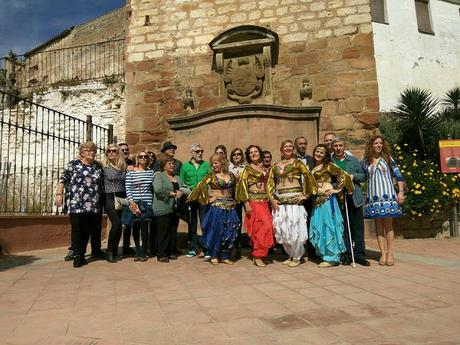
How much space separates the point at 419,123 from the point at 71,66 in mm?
13138

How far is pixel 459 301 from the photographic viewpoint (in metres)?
3.16

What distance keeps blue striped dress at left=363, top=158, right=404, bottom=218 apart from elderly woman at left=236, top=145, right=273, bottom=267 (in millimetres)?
1285

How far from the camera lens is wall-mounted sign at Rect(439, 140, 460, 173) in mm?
7586

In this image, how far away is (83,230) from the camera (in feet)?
17.2

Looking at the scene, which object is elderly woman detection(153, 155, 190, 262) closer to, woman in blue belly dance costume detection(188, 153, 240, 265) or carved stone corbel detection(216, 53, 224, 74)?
woman in blue belly dance costume detection(188, 153, 240, 265)

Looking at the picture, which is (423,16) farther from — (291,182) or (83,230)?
(83,230)

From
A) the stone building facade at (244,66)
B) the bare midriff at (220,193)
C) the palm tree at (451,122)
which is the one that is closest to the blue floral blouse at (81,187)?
the bare midriff at (220,193)

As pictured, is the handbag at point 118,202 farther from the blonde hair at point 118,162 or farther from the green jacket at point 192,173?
the green jacket at point 192,173

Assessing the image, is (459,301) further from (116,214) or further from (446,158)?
(446,158)

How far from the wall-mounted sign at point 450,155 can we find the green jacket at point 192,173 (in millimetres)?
4809

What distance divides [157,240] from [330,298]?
2.82 metres

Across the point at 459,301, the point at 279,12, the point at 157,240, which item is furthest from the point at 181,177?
the point at 279,12

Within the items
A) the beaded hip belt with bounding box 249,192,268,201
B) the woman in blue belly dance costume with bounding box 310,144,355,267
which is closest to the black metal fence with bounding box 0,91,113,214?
the beaded hip belt with bounding box 249,192,268,201

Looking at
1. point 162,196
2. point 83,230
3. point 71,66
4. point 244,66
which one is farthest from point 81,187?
point 71,66
